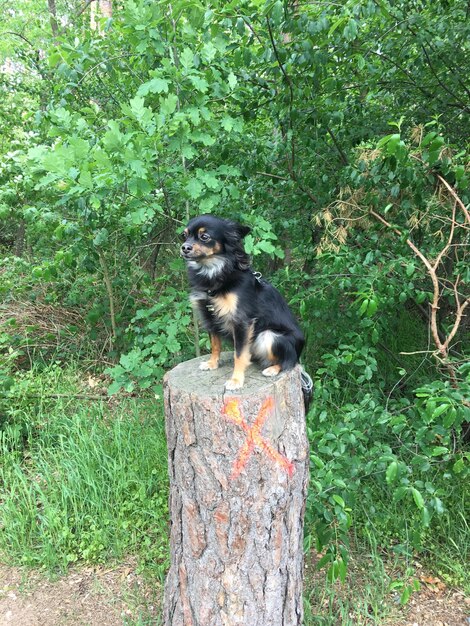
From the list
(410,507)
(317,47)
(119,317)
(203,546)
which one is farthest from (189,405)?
(119,317)

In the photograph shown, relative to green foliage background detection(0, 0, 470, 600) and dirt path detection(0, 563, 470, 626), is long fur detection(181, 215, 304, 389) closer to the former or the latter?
green foliage background detection(0, 0, 470, 600)

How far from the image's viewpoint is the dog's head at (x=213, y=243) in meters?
2.21

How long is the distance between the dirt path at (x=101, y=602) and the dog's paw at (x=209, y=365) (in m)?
1.45

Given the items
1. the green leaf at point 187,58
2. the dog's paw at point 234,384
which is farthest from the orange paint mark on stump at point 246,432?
the green leaf at point 187,58

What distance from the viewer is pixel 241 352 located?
7.11 feet

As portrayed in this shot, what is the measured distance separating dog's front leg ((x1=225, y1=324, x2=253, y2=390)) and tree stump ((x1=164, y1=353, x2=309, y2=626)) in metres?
0.06

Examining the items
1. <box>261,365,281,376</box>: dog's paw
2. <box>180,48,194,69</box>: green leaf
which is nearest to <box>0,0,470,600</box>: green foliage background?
<box>180,48,194,69</box>: green leaf

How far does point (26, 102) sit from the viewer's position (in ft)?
22.5

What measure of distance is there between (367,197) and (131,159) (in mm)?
1544

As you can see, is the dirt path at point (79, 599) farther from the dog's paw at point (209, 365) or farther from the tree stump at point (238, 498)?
the dog's paw at point (209, 365)

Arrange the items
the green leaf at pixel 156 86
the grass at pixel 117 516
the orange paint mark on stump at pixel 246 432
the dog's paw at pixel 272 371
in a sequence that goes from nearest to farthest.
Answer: the orange paint mark on stump at pixel 246 432
the dog's paw at pixel 272 371
the green leaf at pixel 156 86
the grass at pixel 117 516

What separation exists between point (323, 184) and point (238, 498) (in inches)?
109

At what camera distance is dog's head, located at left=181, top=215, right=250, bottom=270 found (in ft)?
7.27

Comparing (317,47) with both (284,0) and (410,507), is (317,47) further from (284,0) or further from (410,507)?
(410,507)
